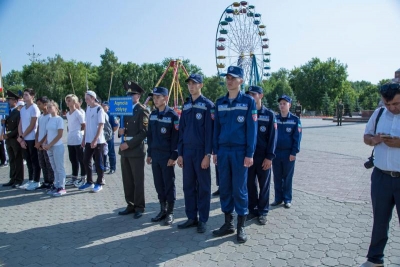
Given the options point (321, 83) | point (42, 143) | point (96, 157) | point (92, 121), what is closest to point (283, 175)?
point (96, 157)

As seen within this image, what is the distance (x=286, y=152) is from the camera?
18.2 feet

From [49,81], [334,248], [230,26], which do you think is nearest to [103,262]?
[334,248]

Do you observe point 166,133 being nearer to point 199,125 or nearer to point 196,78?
point 199,125

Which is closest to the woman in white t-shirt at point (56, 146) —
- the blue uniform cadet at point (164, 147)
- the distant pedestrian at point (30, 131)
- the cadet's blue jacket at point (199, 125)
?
the distant pedestrian at point (30, 131)

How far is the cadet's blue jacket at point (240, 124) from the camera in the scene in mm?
4055

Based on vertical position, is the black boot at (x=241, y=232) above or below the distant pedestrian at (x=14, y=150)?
below

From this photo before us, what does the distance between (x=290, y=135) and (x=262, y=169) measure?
1037mm

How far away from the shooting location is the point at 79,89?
60.0 meters

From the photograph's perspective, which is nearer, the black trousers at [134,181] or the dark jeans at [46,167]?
the black trousers at [134,181]

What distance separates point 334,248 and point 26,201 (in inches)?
222

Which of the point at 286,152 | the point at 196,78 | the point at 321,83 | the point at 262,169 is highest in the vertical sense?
the point at 321,83

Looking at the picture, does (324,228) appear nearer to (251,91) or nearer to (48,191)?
(251,91)

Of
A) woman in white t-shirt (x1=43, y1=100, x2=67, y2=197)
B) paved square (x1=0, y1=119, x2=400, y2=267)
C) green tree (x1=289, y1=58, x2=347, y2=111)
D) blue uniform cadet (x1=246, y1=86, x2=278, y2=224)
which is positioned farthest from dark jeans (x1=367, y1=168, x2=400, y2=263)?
green tree (x1=289, y1=58, x2=347, y2=111)

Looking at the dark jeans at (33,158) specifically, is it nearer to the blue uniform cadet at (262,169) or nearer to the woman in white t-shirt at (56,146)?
the woman in white t-shirt at (56,146)
